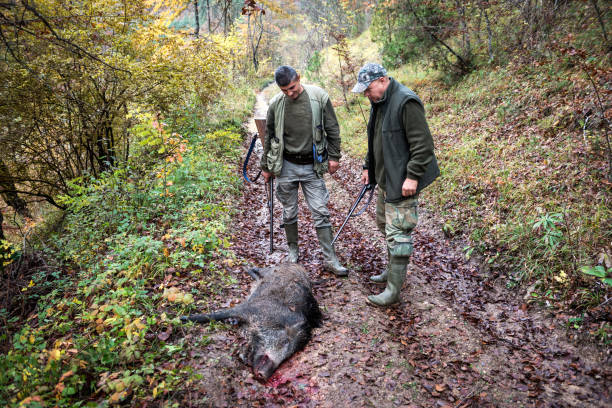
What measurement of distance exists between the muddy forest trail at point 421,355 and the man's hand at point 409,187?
4.86 ft

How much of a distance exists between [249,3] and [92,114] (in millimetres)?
5604

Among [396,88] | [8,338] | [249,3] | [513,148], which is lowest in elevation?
[8,338]

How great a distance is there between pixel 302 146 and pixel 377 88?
1283 millimetres

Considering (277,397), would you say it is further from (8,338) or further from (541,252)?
(541,252)

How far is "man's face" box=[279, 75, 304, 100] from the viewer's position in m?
3.90

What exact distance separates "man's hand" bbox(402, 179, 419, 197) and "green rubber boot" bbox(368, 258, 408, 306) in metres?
0.85

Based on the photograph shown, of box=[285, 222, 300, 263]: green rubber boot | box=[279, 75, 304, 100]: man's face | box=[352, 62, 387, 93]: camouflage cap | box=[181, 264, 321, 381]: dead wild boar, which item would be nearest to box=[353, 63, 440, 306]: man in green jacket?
box=[352, 62, 387, 93]: camouflage cap

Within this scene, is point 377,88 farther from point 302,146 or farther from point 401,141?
point 302,146

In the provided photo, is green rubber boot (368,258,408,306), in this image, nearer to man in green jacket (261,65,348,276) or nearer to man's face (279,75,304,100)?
man in green jacket (261,65,348,276)

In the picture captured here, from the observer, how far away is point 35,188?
24.7 ft

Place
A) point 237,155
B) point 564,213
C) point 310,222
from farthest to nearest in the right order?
point 237,155, point 310,222, point 564,213

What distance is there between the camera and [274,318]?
330 cm

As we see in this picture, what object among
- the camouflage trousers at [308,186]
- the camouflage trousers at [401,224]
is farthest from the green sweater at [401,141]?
the camouflage trousers at [308,186]

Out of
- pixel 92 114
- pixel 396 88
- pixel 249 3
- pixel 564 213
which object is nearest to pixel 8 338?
pixel 249 3
